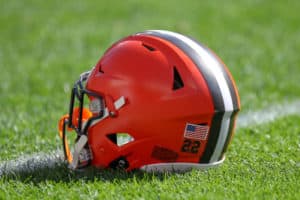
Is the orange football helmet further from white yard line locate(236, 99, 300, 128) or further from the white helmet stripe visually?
white yard line locate(236, 99, 300, 128)

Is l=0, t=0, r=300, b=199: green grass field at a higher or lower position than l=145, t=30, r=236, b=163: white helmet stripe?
lower

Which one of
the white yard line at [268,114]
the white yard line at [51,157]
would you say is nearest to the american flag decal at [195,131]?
the white yard line at [51,157]

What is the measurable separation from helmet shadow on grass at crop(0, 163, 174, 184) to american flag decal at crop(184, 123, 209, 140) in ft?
0.95

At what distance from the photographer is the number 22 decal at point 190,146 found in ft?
13.0

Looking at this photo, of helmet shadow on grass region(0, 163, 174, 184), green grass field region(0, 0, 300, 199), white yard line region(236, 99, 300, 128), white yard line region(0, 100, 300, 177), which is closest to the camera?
green grass field region(0, 0, 300, 199)

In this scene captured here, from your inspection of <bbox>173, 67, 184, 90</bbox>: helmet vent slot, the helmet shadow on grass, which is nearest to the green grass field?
the helmet shadow on grass

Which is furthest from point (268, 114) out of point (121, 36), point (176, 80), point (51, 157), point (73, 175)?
point (121, 36)

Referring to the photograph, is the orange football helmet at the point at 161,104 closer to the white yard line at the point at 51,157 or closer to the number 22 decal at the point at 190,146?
the number 22 decal at the point at 190,146

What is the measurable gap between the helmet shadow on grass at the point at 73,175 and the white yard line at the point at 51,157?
0.26ft

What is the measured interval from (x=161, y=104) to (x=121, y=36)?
486 cm

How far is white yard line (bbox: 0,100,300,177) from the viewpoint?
14.7 ft

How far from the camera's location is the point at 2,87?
696 centimetres

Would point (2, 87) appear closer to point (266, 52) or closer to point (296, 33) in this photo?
point (266, 52)

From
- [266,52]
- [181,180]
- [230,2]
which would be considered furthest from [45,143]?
[230,2]
